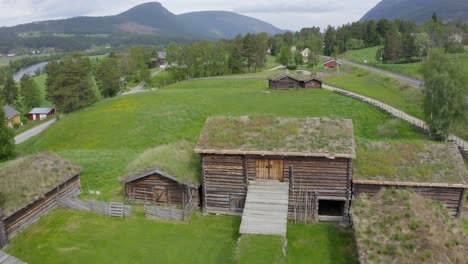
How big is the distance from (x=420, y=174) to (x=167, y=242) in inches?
614

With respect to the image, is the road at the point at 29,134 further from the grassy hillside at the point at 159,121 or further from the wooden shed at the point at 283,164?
the wooden shed at the point at 283,164

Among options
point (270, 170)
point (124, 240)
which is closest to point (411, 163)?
point (270, 170)

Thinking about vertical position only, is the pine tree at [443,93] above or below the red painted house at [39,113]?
above

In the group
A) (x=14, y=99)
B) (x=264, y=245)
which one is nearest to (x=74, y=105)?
(x=14, y=99)

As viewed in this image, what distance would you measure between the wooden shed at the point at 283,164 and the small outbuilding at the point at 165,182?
51.2 inches

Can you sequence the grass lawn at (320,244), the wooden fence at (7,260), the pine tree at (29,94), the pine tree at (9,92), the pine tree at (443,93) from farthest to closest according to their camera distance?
the pine tree at (29,94)
the pine tree at (9,92)
the pine tree at (443,93)
the grass lawn at (320,244)
the wooden fence at (7,260)

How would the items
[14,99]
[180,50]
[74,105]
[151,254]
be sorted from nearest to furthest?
[151,254] → [74,105] → [14,99] → [180,50]

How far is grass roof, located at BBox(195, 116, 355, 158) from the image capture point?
22516 mm

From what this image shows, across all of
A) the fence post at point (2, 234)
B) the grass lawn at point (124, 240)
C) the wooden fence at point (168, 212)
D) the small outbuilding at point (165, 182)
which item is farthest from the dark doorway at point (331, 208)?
the fence post at point (2, 234)

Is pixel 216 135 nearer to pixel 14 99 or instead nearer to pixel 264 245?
pixel 264 245

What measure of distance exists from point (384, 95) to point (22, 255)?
2171 inches

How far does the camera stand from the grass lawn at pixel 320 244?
19.8 metres

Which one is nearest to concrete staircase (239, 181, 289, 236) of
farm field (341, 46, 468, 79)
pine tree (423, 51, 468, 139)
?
pine tree (423, 51, 468, 139)

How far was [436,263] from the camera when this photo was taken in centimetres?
1602
